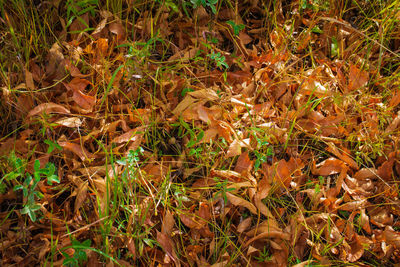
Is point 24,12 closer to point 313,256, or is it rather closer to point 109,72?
point 109,72

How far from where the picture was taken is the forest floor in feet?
4.47

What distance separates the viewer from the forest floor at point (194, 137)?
1363 millimetres

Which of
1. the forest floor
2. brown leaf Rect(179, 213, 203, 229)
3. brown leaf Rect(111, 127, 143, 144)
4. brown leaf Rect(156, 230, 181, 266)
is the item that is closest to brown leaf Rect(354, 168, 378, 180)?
the forest floor

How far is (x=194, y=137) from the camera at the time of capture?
152 cm

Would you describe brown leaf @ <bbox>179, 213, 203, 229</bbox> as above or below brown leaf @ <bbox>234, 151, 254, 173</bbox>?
below

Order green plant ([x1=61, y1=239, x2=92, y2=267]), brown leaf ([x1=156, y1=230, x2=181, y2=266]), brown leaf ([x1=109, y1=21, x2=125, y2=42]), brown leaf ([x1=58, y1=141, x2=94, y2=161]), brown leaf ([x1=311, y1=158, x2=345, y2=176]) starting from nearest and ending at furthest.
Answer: green plant ([x1=61, y1=239, x2=92, y2=267]) → brown leaf ([x1=156, y1=230, x2=181, y2=266]) → brown leaf ([x1=58, y1=141, x2=94, y2=161]) → brown leaf ([x1=311, y1=158, x2=345, y2=176]) → brown leaf ([x1=109, y1=21, x2=125, y2=42])

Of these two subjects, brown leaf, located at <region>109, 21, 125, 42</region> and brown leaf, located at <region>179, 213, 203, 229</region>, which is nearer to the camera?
brown leaf, located at <region>179, 213, 203, 229</region>

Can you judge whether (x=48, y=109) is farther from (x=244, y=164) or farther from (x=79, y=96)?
(x=244, y=164)

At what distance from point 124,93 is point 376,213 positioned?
127 cm

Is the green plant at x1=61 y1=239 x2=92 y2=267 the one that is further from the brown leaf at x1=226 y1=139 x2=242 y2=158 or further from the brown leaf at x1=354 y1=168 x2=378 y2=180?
the brown leaf at x1=354 y1=168 x2=378 y2=180

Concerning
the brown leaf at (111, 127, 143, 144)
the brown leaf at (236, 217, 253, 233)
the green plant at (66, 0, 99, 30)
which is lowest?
the brown leaf at (236, 217, 253, 233)

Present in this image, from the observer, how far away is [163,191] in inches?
56.2

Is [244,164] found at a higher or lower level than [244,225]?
higher

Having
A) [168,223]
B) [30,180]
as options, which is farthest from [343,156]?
[30,180]
